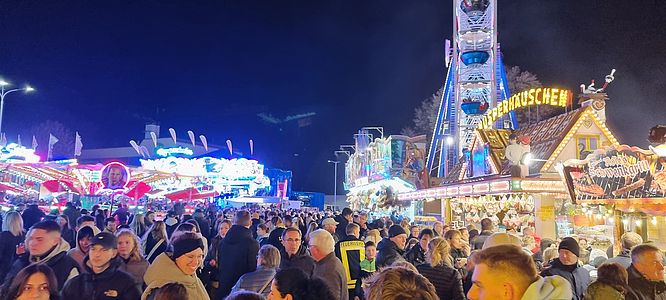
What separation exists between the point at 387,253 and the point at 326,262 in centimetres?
137

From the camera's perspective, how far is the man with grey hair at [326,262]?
5551mm

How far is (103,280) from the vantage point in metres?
4.35

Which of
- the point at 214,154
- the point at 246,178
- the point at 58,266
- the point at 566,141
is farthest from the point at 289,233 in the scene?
the point at 214,154

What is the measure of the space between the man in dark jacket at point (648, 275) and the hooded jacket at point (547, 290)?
9.68 feet

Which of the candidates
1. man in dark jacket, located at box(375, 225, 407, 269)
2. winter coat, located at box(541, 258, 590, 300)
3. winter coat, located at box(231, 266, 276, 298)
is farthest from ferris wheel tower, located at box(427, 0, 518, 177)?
winter coat, located at box(231, 266, 276, 298)

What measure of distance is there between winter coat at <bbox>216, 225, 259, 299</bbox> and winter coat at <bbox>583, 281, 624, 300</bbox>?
13.3 ft

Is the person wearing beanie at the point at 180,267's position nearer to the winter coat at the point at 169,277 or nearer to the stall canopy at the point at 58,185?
Answer: the winter coat at the point at 169,277

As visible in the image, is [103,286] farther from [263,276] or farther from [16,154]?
[16,154]

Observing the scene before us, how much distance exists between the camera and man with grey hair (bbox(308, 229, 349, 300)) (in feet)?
18.2

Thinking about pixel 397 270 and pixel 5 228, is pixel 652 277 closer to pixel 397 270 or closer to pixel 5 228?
pixel 397 270

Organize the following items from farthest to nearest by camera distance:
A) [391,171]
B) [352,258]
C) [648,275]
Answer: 1. [391,171]
2. [352,258]
3. [648,275]

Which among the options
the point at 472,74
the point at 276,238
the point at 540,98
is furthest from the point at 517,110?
the point at 276,238

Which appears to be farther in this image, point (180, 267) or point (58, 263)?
point (58, 263)

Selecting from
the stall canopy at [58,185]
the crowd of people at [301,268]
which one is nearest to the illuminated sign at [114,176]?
the stall canopy at [58,185]
